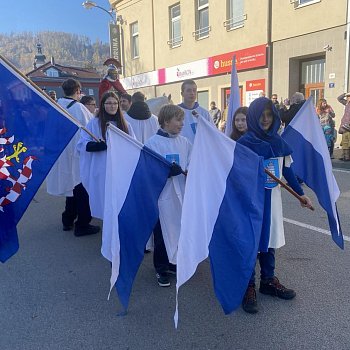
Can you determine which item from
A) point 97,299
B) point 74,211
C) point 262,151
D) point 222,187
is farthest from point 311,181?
point 74,211

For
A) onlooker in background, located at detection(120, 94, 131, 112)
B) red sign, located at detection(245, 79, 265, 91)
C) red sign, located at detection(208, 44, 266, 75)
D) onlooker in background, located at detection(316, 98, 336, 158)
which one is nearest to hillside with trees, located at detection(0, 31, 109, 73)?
red sign, located at detection(208, 44, 266, 75)

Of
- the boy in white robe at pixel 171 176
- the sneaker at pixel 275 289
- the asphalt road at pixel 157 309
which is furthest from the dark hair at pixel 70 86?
the sneaker at pixel 275 289

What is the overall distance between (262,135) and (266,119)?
0.14m

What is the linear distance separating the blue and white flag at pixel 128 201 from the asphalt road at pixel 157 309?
33 centimetres

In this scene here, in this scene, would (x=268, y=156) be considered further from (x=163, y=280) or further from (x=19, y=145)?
(x=19, y=145)

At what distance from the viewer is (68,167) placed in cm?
532

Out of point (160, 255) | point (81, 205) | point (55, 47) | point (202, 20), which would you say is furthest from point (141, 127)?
point (55, 47)

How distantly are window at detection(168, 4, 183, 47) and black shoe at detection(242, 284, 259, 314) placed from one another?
17.2 metres

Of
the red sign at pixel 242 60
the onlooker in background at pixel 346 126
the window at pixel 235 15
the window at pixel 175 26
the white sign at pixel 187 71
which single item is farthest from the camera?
the window at pixel 175 26

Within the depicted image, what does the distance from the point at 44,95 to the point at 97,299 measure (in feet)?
6.14

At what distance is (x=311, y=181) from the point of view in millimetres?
3609

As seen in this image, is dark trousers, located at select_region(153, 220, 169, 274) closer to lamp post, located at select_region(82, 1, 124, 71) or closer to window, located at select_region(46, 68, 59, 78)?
lamp post, located at select_region(82, 1, 124, 71)

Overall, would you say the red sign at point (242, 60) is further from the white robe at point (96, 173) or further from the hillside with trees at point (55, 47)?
the hillside with trees at point (55, 47)

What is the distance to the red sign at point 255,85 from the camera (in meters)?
14.4
